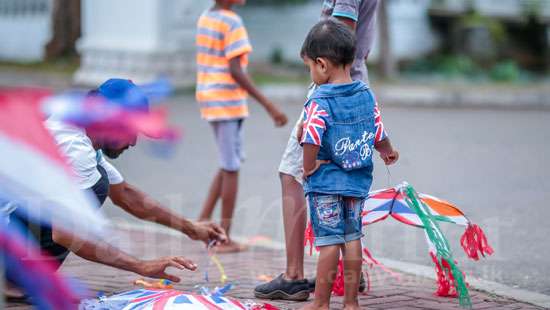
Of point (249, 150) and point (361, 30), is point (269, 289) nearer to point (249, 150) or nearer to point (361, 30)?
point (361, 30)

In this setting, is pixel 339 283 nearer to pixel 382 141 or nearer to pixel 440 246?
pixel 440 246

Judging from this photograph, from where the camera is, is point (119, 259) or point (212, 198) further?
point (212, 198)

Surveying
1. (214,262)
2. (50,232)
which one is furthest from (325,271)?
(214,262)

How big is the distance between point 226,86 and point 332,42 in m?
1.93

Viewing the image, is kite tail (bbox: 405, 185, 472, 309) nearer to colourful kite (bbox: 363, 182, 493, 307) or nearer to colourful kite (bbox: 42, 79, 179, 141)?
colourful kite (bbox: 363, 182, 493, 307)

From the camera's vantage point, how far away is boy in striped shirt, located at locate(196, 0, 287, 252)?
5672 mm

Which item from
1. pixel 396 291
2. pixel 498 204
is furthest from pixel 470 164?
pixel 396 291

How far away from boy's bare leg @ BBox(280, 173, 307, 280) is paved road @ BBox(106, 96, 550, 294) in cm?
55

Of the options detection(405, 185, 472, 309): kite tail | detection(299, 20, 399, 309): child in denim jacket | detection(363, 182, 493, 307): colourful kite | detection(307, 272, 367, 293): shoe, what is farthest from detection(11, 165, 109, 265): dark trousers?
detection(405, 185, 472, 309): kite tail

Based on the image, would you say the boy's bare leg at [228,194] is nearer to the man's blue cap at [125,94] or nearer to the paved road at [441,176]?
the paved road at [441,176]

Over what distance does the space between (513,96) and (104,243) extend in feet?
34.6

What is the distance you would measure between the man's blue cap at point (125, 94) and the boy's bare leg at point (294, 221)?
3.45ft

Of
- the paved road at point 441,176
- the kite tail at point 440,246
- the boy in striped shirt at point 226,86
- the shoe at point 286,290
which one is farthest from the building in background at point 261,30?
the kite tail at point 440,246

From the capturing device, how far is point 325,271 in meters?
3.91
